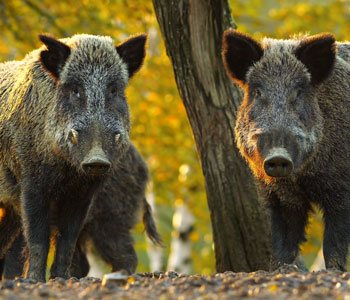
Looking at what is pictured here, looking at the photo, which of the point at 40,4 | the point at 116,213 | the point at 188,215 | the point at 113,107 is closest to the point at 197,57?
the point at 113,107

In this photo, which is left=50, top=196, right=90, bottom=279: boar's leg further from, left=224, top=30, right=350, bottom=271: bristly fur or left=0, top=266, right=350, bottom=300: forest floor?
left=0, top=266, right=350, bottom=300: forest floor

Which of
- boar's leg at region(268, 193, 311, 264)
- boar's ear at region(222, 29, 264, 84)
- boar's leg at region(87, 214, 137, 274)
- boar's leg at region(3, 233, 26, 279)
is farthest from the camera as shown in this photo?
boar's leg at region(87, 214, 137, 274)

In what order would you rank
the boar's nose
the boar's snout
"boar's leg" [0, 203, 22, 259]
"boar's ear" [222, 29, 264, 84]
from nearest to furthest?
the boar's snout
the boar's nose
"boar's ear" [222, 29, 264, 84]
"boar's leg" [0, 203, 22, 259]

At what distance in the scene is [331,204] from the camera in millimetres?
8117

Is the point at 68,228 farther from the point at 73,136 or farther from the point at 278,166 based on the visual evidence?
the point at 278,166

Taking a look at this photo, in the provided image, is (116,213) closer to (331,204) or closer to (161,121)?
(331,204)

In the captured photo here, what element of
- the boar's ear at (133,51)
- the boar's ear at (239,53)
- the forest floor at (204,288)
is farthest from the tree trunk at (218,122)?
the forest floor at (204,288)

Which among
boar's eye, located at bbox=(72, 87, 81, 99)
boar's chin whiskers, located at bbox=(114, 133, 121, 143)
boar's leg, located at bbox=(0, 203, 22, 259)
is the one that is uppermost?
boar's eye, located at bbox=(72, 87, 81, 99)

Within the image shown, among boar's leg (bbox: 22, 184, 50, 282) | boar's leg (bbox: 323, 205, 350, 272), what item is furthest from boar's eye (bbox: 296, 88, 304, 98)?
boar's leg (bbox: 22, 184, 50, 282)

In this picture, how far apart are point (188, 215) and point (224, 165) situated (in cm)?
1178

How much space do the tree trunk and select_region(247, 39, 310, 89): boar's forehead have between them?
1089 mm

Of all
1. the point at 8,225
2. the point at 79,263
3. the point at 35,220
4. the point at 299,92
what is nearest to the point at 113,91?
the point at 35,220

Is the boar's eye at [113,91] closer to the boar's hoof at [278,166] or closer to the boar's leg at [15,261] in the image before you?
the boar's hoof at [278,166]

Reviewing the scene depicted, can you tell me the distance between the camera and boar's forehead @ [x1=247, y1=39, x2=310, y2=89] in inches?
331
